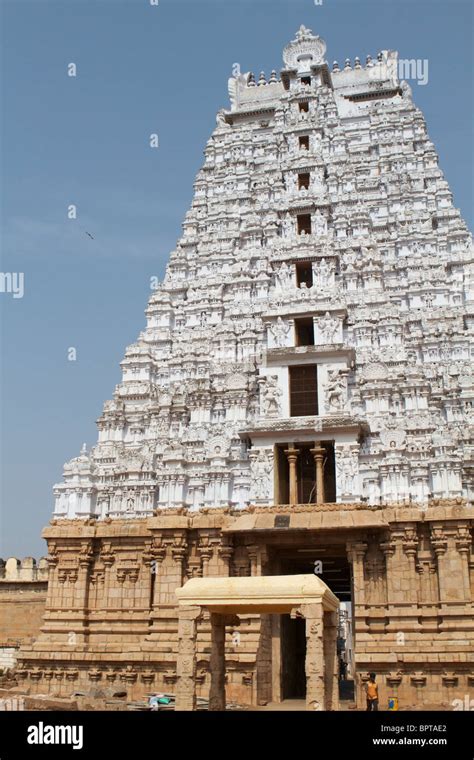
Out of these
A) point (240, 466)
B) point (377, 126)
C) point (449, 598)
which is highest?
point (377, 126)

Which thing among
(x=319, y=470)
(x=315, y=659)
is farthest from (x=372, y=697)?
(x=319, y=470)

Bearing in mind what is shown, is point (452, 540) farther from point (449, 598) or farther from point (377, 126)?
point (377, 126)

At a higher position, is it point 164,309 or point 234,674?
point 164,309

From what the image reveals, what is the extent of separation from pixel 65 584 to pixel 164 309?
13843 millimetres

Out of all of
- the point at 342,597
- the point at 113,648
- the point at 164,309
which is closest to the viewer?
the point at 113,648

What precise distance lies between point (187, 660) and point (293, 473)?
451 inches

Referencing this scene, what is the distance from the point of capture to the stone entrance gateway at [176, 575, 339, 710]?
2027 cm

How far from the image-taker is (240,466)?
32.3 meters

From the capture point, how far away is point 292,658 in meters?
32.8

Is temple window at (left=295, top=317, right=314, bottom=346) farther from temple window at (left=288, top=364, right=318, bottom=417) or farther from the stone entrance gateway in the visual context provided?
the stone entrance gateway

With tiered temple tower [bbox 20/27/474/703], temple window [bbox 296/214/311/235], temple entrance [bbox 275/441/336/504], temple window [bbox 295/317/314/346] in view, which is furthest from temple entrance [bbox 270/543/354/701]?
temple window [bbox 296/214/311/235]

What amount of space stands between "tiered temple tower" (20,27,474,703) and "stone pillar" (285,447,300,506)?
0.30 ft
